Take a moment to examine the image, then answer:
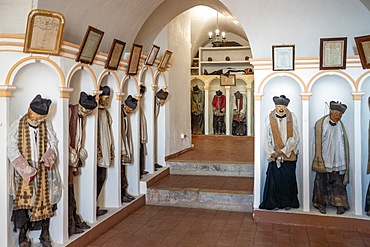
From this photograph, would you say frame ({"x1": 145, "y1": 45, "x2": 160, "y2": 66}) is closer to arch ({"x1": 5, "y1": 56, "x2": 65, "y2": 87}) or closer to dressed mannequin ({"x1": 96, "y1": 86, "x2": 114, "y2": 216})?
dressed mannequin ({"x1": 96, "y1": 86, "x2": 114, "y2": 216})

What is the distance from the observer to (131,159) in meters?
5.36

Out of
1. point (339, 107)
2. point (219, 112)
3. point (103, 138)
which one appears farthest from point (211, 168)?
point (219, 112)

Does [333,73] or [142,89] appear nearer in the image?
[333,73]

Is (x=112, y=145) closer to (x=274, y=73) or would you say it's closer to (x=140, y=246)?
(x=140, y=246)

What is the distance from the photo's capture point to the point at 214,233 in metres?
4.32

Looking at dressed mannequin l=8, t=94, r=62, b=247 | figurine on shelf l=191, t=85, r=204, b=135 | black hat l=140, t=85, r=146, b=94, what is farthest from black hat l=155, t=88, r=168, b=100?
figurine on shelf l=191, t=85, r=204, b=135

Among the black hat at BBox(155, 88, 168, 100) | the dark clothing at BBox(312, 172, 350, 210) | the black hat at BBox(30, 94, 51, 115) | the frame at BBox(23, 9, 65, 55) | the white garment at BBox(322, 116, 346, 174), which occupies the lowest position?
the dark clothing at BBox(312, 172, 350, 210)

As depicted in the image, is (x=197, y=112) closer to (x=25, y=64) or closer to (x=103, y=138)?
(x=103, y=138)

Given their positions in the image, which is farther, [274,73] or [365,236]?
[274,73]

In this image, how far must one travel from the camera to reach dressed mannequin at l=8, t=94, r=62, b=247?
316cm

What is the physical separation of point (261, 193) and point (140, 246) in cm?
175

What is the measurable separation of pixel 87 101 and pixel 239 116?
7841 millimetres

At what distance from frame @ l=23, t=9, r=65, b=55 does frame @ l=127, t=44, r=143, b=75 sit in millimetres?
1727

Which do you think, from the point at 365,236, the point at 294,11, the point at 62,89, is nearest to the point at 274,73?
the point at 294,11
